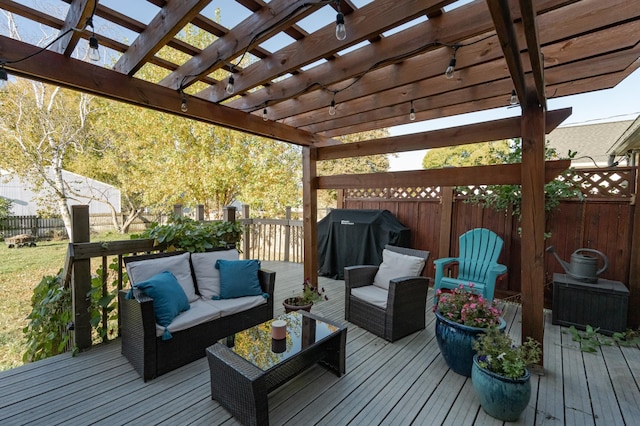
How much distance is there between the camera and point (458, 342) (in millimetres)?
2211

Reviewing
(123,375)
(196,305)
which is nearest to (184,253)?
(196,305)

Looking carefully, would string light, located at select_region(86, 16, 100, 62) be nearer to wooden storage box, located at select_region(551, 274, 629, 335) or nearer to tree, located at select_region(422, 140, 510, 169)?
wooden storage box, located at select_region(551, 274, 629, 335)

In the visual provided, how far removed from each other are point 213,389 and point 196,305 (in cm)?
83

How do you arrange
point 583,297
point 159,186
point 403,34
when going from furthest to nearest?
point 159,186 → point 583,297 → point 403,34

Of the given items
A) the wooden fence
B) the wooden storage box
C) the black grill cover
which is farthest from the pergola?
the black grill cover

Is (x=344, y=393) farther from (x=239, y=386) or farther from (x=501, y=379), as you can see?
(x=501, y=379)

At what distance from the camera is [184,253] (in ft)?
9.21

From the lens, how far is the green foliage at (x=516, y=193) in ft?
11.4

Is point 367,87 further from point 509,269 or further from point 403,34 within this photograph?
point 509,269

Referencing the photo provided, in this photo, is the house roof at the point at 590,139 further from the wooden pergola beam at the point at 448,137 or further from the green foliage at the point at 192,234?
the green foliage at the point at 192,234

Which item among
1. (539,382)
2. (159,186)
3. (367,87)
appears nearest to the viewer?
(539,382)

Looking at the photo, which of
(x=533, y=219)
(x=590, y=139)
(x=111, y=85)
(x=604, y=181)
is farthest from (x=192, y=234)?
(x=590, y=139)

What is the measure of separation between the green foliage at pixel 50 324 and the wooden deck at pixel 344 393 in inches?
19.2

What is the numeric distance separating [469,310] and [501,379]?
0.52 m
